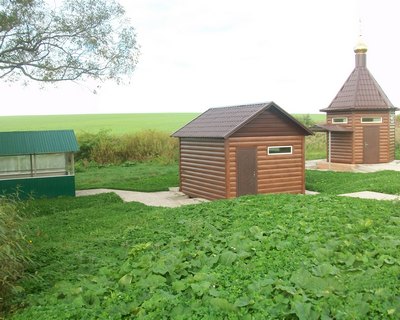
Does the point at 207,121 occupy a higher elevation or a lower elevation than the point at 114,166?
higher

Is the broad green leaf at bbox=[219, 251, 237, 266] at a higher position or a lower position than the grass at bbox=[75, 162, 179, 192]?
higher

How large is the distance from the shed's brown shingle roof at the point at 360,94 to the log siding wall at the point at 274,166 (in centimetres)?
976

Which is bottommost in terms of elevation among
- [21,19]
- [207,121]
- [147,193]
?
[147,193]

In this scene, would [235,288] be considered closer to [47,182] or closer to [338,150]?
[47,182]

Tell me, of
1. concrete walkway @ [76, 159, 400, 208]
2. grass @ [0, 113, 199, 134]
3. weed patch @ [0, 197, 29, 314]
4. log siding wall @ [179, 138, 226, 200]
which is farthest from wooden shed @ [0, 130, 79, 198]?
grass @ [0, 113, 199, 134]

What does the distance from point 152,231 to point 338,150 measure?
18293mm

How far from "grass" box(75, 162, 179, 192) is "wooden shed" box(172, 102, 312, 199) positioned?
3406 millimetres

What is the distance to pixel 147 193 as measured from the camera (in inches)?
698

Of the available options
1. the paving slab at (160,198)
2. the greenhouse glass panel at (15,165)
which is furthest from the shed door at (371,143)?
the greenhouse glass panel at (15,165)

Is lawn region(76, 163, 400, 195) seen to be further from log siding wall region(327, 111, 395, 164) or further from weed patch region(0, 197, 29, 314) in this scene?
weed patch region(0, 197, 29, 314)

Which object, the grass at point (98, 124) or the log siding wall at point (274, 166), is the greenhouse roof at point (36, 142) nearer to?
the log siding wall at point (274, 166)

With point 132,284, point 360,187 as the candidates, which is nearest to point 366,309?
point 132,284

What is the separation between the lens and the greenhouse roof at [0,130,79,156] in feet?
54.0

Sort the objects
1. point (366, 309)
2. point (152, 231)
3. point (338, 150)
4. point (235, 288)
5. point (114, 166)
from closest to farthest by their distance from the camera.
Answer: point (366, 309)
point (235, 288)
point (152, 231)
point (338, 150)
point (114, 166)
